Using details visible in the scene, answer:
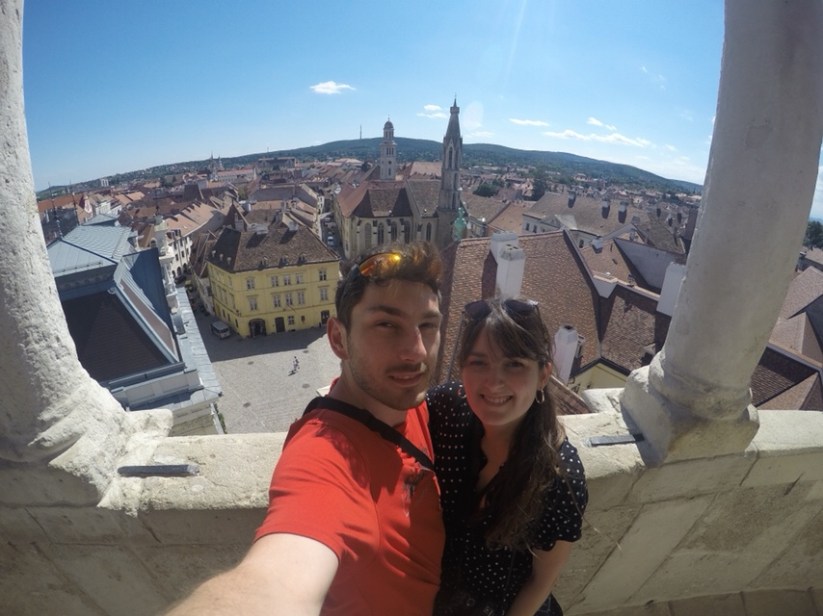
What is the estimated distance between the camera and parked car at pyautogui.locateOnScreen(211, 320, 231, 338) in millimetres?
25531

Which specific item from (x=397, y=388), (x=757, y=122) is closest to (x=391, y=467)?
(x=397, y=388)

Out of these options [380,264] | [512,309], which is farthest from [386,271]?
[512,309]

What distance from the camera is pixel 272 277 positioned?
25.0 meters

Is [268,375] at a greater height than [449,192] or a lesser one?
lesser

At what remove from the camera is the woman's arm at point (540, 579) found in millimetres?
1729

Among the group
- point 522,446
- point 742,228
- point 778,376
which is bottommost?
point 778,376

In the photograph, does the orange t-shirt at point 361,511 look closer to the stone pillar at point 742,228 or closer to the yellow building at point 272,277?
the stone pillar at point 742,228

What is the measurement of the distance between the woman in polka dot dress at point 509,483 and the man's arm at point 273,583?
80 centimetres

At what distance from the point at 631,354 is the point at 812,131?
10456 millimetres

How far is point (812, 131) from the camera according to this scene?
1604 mm

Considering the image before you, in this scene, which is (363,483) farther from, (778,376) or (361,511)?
(778,376)

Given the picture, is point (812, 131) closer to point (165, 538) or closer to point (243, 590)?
point (243, 590)

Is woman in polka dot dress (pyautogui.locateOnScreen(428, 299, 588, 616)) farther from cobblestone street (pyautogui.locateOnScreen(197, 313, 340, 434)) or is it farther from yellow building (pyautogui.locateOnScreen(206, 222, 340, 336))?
yellow building (pyautogui.locateOnScreen(206, 222, 340, 336))

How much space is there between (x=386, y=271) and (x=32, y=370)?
4.55 feet
